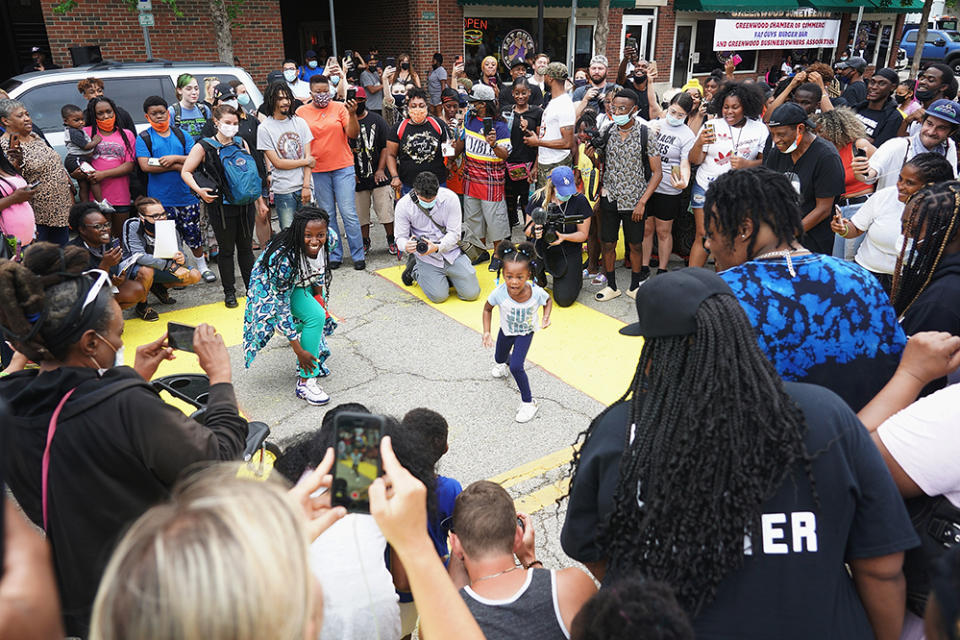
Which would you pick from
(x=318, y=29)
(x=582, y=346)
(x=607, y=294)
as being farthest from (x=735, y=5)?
(x=582, y=346)

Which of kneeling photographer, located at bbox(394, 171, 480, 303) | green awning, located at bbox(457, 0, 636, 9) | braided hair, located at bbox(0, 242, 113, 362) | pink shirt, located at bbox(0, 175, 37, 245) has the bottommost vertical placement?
kneeling photographer, located at bbox(394, 171, 480, 303)

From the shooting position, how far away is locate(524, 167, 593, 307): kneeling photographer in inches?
253

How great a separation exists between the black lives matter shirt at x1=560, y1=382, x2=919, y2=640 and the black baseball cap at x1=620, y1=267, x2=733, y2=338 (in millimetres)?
337

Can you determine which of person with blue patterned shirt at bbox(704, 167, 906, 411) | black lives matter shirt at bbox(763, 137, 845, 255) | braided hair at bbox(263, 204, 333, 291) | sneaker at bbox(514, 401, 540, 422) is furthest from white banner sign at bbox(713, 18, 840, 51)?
person with blue patterned shirt at bbox(704, 167, 906, 411)

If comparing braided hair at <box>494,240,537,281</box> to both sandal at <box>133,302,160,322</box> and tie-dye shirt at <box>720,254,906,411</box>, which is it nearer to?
tie-dye shirt at <box>720,254,906,411</box>

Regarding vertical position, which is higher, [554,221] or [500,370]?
[554,221]

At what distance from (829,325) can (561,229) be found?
14.2ft

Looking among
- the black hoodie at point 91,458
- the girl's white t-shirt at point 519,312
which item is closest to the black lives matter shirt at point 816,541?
the black hoodie at point 91,458

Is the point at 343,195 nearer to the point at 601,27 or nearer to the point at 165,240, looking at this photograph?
the point at 165,240

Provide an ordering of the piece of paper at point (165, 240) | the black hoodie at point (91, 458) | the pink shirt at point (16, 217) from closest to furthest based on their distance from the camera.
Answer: the black hoodie at point (91, 458) < the pink shirt at point (16, 217) < the piece of paper at point (165, 240)

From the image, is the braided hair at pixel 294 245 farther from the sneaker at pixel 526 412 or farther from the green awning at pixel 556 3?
the green awning at pixel 556 3

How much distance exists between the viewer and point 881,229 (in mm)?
4227

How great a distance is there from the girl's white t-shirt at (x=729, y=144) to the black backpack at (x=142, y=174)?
5.33 m

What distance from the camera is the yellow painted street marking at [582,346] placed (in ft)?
17.8
